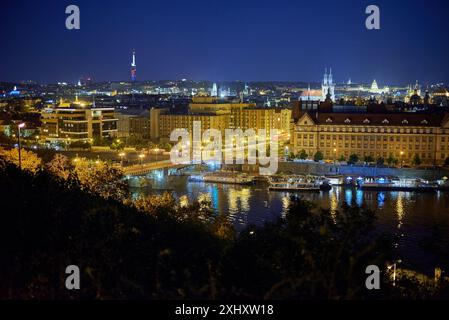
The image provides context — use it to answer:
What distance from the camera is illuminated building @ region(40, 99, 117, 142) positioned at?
1802cm

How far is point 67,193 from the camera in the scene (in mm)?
4090

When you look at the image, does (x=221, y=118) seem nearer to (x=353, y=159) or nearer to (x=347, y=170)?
Answer: (x=353, y=159)

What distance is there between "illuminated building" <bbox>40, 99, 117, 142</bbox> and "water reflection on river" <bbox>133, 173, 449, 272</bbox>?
6.36m

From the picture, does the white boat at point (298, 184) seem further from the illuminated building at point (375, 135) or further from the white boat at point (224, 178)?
the illuminated building at point (375, 135)

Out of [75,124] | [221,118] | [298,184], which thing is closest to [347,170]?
[298,184]

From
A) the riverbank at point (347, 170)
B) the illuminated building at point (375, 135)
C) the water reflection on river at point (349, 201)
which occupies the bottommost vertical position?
the water reflection on river at point (349, 201)

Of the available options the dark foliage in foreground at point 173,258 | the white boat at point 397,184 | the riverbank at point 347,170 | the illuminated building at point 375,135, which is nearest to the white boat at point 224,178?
the riverbank at point 347,170

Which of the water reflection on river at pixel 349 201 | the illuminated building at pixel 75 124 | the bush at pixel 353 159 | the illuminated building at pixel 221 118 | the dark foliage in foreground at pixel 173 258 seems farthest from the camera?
the illuminated building at pixel 221 118

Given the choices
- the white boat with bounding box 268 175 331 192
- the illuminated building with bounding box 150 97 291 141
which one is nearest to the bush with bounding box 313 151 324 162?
the white boat with bounding box 268 175 331 192

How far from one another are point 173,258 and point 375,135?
37.8ft

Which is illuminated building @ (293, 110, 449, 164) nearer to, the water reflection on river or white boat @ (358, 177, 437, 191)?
white boat @ (358, 177, 437, 191)

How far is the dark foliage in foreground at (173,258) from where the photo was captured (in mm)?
2287

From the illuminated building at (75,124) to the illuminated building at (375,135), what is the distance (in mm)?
6497

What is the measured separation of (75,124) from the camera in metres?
18.0
